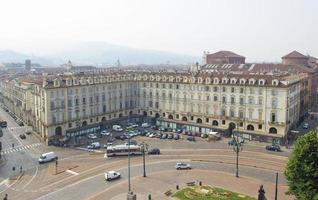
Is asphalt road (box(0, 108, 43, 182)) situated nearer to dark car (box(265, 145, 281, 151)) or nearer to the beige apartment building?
the beige apartment building

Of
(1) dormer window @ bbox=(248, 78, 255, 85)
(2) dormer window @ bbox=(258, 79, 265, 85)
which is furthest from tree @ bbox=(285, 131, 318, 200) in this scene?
(1) dormer window @ bbox=(248, 78, 255, 85)

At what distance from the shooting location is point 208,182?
68688mm

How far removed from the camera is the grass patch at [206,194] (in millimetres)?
59628

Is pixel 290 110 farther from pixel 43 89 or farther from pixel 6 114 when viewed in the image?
pixel 6 114

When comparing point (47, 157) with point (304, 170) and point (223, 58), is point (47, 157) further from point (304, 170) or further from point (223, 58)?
point (223, 58)

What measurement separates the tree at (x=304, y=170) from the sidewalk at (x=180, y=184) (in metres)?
9.52

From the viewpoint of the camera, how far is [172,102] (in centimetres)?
12206

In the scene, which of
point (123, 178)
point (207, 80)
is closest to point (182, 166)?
point (123, 178)

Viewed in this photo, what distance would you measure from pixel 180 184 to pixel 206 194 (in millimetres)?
7556

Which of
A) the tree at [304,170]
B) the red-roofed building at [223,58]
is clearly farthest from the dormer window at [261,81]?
the red-roofed building at [223,58]

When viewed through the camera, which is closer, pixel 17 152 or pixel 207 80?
pixel 17 152

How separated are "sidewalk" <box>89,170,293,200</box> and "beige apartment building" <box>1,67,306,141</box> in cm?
3376

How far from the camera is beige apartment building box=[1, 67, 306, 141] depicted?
101188 millimetres

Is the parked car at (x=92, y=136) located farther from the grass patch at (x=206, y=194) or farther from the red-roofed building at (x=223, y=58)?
the red-roofed building at (x=223, y=58)
